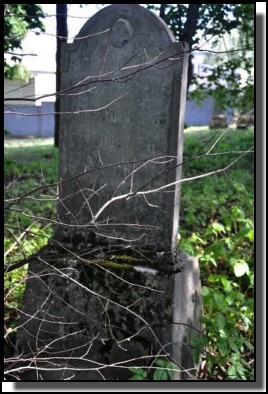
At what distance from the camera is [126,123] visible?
298 centimetres

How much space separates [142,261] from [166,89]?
3.79 ft

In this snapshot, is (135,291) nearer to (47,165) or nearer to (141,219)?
(141,219)

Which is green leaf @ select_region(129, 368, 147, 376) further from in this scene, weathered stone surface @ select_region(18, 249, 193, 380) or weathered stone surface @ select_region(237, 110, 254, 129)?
weathered stone surface @ select_region(237, 110, 254, 129)

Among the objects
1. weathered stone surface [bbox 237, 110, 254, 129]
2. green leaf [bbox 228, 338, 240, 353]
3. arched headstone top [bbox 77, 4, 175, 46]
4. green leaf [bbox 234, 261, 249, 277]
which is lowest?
green leaf [bbox 228, 338, 240, 353]

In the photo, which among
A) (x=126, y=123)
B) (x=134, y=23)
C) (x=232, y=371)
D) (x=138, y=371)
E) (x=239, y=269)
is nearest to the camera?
(x=138, y=371)

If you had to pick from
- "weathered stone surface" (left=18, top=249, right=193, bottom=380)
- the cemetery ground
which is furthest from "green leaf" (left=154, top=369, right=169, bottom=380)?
the cemetery ground

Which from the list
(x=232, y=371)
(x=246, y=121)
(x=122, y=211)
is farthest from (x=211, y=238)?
(x=246, y=121)

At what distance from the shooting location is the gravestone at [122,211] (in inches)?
112

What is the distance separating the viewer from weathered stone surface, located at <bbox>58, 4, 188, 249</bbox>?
111 inches

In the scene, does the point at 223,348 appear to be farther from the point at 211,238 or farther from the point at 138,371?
the point at 211,238

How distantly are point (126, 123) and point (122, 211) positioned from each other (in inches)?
23.9

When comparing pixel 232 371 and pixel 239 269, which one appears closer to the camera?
pixel 232 371

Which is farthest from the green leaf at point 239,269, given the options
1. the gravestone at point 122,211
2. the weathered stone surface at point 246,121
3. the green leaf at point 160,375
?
the weathered stone surface at point 246,121

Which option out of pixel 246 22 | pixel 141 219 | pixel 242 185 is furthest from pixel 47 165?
pixel 141 219
